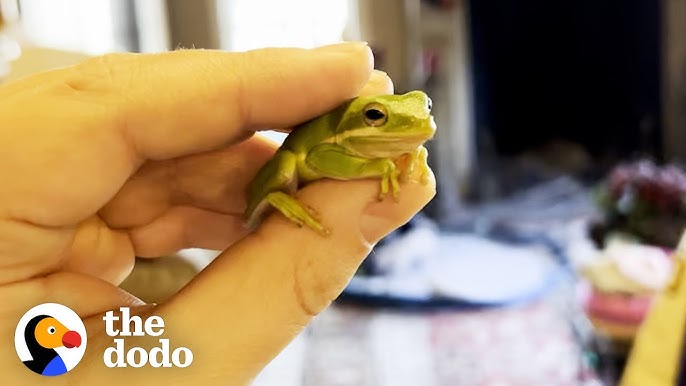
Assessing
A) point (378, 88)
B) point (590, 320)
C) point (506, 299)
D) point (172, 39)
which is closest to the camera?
point (378, 88)

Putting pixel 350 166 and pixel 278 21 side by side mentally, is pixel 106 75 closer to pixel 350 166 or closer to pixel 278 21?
pixel 350 166

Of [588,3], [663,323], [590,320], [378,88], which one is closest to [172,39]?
[588,3]

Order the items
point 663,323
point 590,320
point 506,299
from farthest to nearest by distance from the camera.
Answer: point 506,299 → point 590,320 → point 663,323

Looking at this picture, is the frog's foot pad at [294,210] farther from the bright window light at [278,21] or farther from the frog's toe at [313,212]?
the bright window light at [278,21]

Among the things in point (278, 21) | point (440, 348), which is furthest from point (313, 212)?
point (278, 21)

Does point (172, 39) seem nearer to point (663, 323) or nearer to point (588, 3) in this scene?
point (588, 3)

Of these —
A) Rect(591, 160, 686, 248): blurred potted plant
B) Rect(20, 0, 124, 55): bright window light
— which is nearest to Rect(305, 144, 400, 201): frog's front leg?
Rect(591, 160, 686, 248): blurred potted plant

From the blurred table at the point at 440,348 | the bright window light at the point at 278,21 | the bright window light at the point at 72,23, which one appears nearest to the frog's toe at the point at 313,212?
the blurred table at the point at 440,348
